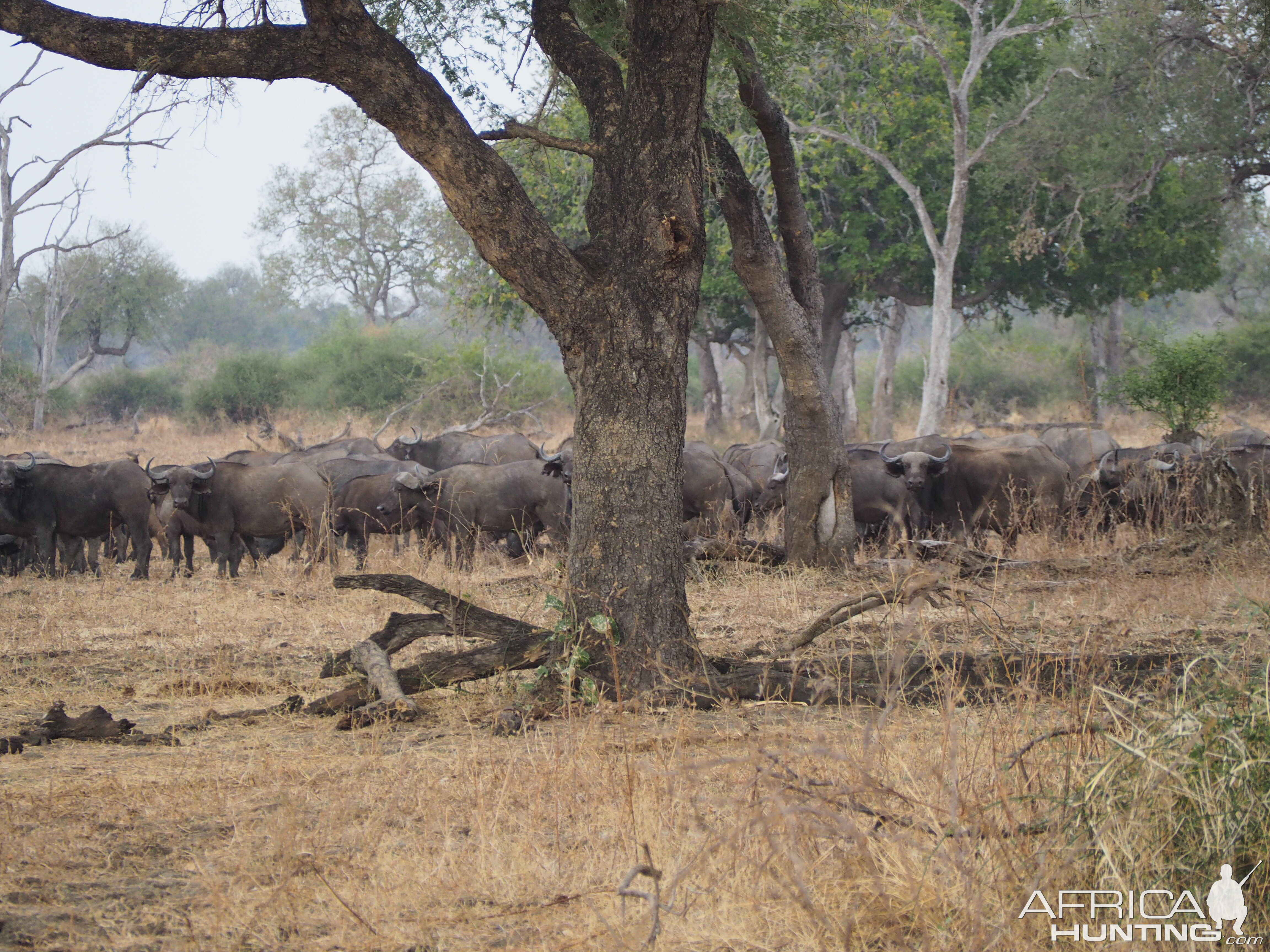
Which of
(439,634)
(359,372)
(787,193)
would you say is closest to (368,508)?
(787,193)

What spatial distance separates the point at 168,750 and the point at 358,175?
4773 centimetres

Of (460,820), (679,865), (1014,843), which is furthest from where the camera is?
(460,820)

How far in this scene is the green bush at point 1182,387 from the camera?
697 inches

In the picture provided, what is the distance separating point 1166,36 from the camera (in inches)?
798

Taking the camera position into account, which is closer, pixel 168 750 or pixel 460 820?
pixel 460 820

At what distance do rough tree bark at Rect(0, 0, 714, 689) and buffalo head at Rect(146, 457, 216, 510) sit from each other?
28.0 feet

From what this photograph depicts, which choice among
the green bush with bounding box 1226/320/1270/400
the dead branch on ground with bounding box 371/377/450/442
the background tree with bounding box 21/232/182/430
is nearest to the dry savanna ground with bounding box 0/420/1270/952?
the dead branch on ground with bounding box 371/377/450/442

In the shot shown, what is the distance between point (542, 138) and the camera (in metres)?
6.82

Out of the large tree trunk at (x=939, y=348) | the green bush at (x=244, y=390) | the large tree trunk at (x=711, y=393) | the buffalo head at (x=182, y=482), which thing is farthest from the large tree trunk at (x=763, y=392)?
the green bush at (x=244, y=390)

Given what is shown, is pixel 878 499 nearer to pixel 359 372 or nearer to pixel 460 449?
pixel 460 449

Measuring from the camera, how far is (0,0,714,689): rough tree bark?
6223mm

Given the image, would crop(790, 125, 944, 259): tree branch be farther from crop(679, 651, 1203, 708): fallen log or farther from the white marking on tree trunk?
crop(679, 651, 1203, 708): fallen log

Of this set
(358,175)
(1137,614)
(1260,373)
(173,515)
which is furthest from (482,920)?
(358,175)

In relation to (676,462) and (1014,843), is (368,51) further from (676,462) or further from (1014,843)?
(1014,843)
